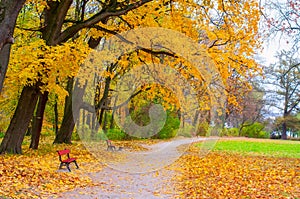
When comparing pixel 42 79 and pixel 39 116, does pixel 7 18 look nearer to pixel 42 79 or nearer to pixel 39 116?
pixel 42 79

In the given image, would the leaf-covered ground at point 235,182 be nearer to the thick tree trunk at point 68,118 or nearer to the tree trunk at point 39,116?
the tree trunk at point 39,116

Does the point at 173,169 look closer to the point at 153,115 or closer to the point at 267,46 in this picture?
the point at 267,46

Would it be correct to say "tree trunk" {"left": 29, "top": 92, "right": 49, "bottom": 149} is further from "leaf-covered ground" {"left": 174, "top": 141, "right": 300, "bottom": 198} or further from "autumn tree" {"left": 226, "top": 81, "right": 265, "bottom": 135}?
"autumn tree" {"left": 226, "top": 81, "right": 265, "bottom": 135}

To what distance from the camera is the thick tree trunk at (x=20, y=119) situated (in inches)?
497

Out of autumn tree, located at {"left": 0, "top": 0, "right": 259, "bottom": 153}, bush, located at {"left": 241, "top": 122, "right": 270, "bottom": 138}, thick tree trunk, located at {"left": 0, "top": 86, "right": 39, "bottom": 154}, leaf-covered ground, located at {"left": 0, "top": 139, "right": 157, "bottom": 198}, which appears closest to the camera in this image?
leaf-covered ground, located at {"left": 0, "top": 139, "right": 157, "bottom": 198}

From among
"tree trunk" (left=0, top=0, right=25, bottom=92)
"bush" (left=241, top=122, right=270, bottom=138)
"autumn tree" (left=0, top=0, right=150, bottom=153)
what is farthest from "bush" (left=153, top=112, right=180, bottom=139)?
"tree trunk" (left=0, top=0, right=25, bottom=92)

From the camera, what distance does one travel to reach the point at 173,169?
12.2 meters

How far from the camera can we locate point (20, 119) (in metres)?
12.7

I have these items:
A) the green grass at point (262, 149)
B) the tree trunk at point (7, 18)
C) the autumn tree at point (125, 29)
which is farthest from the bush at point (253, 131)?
the tree trunk at point (7, 18)

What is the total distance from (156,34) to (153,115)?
16785mm

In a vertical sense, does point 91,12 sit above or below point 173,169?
above

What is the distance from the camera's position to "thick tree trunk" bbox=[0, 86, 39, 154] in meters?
12.6

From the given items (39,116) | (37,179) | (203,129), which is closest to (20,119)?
(39,116)

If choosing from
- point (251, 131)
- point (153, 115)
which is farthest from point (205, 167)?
point (251, 131)
